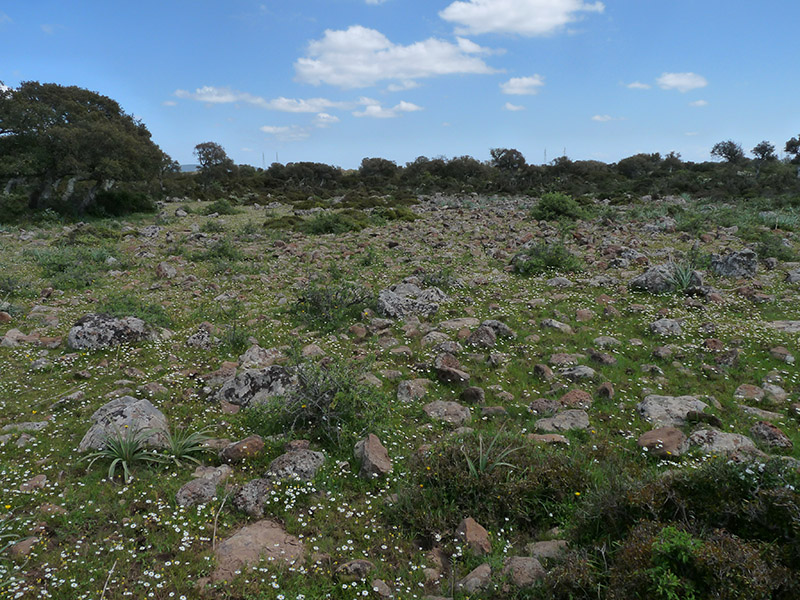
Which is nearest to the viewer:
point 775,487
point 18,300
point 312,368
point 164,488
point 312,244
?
point 775,487

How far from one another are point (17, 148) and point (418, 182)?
32780 mm

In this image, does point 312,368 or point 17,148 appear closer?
point 312,368

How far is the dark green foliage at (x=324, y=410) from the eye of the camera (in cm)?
555

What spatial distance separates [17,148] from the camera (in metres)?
23.1

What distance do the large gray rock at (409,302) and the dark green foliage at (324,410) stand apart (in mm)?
3766

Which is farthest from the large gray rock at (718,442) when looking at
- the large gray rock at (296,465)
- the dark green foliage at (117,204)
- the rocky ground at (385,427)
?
the dark green foliage at (117,204)

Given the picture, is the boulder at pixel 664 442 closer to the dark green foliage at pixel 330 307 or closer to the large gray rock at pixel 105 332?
the dark green foliage at pixel 330 307

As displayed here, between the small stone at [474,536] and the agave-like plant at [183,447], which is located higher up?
the agave-like plant at [183,447]

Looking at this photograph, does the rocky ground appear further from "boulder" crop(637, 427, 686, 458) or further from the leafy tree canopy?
the leafy tree canopy

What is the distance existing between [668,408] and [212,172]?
5733 cm

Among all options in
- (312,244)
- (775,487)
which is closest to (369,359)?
(775,487)

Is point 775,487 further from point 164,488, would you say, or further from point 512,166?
point 512,166

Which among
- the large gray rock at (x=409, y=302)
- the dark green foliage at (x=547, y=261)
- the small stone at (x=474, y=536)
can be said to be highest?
the dark green foliage at (x=547, y=261)

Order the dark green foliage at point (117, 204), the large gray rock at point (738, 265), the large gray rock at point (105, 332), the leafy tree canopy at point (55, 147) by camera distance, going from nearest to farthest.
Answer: the large gray rock at point (105, 332) → the large gray rock at point (738, 265) → the leafy tree canopy at point (55, 147) → the dark green foliage at point (117, 204)
